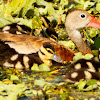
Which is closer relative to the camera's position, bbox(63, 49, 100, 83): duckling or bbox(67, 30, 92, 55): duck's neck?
bbox(63, 49, 100, 83): duckling

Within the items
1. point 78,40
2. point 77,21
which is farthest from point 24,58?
point 77,21

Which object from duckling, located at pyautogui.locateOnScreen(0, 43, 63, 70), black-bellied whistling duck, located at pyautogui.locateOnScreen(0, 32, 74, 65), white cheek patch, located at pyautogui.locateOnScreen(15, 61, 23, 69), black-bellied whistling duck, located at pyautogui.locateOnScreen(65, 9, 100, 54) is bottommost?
white cheek patch, located at pyautogui.locateOnScreen(15, 61, 23, 69)

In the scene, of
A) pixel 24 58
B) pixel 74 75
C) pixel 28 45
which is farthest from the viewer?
pixel 28 45

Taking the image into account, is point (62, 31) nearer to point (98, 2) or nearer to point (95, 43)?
point (95, 43)

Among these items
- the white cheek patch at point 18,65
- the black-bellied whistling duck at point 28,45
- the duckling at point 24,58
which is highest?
the black-bellied whistling duck at point 28,45

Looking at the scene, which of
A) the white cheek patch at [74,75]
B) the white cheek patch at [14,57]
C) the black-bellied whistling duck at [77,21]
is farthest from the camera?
the black-bellied whistling duck at [77,21]

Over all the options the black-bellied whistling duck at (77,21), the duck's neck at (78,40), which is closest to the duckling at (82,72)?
the duck's neck at (78,40)

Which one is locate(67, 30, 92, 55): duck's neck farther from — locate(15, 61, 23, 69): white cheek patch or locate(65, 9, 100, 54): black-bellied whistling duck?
locate(15, 61, 23, 69): white cheek patch

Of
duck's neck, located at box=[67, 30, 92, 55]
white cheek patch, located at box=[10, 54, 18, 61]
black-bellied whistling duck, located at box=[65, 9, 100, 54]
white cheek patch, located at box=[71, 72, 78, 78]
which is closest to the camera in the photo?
white cheek patch, located at box=[71, 72, 78, 78]

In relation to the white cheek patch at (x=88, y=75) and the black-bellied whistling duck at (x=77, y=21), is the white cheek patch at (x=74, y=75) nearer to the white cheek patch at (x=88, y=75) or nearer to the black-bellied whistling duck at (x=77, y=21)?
the white cheek patch at (x=88, y=75)

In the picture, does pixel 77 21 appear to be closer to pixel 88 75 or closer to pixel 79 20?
pixel 79 20

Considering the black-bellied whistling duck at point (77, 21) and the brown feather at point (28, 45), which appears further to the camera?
the black-bellied whistling duck at point (77, 21)

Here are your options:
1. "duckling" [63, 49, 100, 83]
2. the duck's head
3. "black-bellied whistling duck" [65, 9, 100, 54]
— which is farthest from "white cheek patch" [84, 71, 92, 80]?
the duck's head

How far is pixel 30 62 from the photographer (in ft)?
14.7
